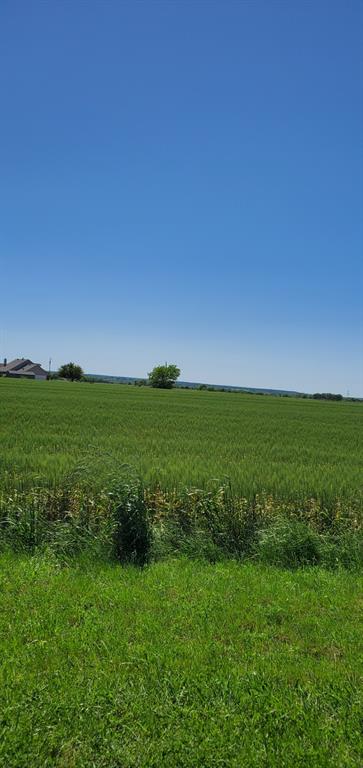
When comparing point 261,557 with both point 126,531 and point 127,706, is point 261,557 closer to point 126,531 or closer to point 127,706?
point 126,531

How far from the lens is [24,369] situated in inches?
5261

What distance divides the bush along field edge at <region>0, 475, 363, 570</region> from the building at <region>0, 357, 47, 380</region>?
12525 cm

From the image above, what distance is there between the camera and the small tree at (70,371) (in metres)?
122

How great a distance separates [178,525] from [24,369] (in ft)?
447

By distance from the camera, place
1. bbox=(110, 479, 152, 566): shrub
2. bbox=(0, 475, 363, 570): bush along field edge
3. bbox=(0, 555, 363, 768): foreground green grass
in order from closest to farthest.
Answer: bbox=(0, 555, 363, 768): foreground green grass → bbox=(110, 479, 152, 566): shrub → bbox=(0, 475, 363, 570): bush along field edge

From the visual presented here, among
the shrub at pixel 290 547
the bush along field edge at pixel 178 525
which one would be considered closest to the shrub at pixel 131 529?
the bush along field edge at pixel 178 525

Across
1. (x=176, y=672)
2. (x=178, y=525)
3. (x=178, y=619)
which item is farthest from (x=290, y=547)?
(x=176, y=672)

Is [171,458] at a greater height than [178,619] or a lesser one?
greater

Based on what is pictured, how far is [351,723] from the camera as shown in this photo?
290 cm

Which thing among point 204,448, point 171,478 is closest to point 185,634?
point 171,478

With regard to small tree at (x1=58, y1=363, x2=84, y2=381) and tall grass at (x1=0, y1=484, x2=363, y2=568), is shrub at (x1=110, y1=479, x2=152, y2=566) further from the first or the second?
small tree at (x1=58, y1=363, x2=84, y2=381)

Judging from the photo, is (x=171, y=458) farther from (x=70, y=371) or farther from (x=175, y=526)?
(x=70, y=371)

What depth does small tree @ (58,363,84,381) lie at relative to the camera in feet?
399

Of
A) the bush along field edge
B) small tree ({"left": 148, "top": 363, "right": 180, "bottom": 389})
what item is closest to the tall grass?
the bush along field edge
